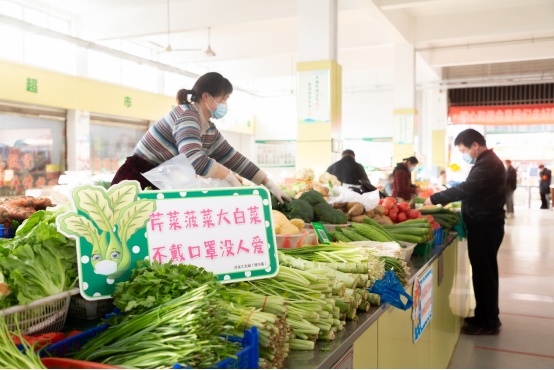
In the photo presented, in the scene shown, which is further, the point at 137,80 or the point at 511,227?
the point at 511,227

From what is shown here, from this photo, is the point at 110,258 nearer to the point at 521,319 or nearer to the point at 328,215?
the point at 328,215

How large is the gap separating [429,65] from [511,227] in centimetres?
458

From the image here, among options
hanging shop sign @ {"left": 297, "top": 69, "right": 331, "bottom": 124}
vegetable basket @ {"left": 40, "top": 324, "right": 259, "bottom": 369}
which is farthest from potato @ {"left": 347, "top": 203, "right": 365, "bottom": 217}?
hanging shop sign @ {"left": 297, "top": 69, "right": 331, "bottom": 124}

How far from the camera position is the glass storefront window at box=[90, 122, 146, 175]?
10852 mm

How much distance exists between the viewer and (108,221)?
157 cm

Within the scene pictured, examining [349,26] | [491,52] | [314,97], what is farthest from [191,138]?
[491,52]

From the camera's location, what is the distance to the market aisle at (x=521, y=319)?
13.9 feet

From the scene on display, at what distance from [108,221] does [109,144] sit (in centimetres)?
1028

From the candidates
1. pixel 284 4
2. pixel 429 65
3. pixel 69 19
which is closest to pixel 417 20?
pixel 429 65

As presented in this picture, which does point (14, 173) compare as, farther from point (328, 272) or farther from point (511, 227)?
point (511, 227)

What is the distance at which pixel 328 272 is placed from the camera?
1923mm

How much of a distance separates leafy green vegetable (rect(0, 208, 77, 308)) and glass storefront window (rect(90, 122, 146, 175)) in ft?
30.6

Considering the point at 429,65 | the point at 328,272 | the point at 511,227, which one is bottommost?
the point at 511,227

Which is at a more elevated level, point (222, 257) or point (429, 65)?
point (429, 65)
